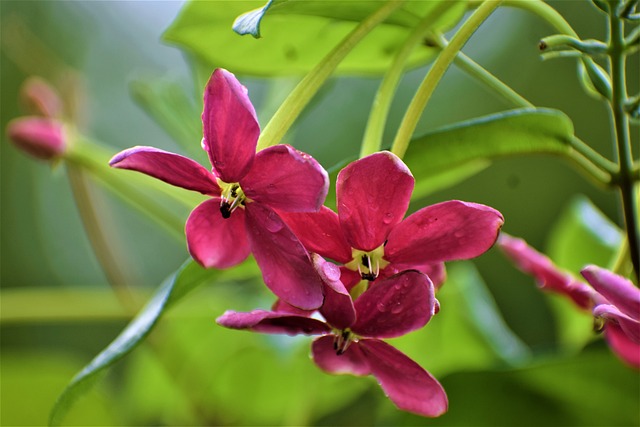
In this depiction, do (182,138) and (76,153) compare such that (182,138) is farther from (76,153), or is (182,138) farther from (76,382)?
(76,382)

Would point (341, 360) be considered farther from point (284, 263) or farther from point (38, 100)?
point (38, 100)

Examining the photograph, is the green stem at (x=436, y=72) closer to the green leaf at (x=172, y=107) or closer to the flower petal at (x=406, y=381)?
the flower petal at (x=406, y=381)

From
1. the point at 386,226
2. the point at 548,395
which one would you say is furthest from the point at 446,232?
the point at 548,395

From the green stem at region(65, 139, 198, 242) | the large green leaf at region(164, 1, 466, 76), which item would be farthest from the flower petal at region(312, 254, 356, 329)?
the green stem at region(65, 139, 198, 242)

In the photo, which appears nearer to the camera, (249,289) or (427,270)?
(427,270)

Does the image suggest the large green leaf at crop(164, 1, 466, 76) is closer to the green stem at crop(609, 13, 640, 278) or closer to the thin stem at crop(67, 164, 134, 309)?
the green stem at crop(609, 13, 640, 278)

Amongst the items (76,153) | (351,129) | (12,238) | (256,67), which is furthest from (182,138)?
(12,238)

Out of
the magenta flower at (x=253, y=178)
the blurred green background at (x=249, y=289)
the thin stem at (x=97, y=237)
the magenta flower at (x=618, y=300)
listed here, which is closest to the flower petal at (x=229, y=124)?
the magenta flower at (x=253, y=178)
